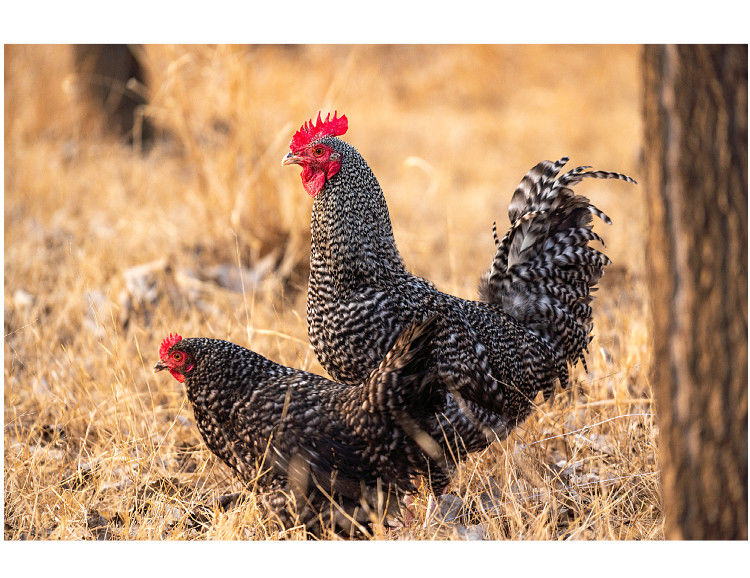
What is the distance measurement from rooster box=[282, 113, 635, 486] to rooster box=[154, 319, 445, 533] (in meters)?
0.19

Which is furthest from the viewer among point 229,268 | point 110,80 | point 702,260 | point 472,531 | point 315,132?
point 110,80

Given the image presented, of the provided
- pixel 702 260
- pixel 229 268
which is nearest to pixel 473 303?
pixel 702 260

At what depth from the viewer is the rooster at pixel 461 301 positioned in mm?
3217

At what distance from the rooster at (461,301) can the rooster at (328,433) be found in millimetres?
185

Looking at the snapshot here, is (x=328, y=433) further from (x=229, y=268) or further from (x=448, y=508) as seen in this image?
(x=229, y=268)

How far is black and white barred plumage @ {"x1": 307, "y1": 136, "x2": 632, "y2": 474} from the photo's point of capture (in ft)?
10.6

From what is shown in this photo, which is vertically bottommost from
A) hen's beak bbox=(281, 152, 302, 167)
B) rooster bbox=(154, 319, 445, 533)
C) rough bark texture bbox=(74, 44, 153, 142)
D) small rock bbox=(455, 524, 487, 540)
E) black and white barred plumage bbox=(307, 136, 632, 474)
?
small rock bbox=(455, 524, 487, 540)

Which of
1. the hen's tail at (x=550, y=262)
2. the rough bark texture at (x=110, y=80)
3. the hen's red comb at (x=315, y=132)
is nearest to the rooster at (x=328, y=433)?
the hen's tail at (x=550, y=262)

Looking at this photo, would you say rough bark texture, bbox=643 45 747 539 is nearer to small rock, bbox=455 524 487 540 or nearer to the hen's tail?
small rock, bbox=455 524 487 540

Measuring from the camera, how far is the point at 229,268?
607cm

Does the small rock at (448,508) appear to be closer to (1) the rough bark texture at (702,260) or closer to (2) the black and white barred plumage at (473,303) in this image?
(2) the black and white barred plumage at (473,303)

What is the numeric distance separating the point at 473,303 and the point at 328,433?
3.24ft

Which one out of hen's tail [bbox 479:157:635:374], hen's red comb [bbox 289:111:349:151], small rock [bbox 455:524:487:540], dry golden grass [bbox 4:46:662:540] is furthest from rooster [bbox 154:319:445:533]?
hen's red comb [bbox 289:111:349:151]

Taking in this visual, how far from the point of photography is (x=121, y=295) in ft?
17.4
